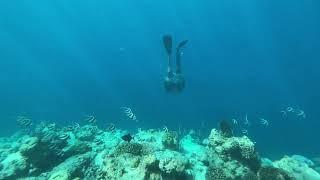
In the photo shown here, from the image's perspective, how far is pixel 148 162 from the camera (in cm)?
841

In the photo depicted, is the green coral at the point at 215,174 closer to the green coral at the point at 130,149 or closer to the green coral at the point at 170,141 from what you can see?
the green coral at the point at 130,149

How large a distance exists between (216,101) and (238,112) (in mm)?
9049

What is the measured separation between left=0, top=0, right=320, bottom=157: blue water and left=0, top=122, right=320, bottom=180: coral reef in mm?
20269

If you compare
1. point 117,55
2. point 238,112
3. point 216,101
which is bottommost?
point 238,112

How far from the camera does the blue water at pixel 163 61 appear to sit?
50.5 m

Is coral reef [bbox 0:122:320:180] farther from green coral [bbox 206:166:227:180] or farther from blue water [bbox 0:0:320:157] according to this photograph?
blue water [bbox 0:0:320:157]

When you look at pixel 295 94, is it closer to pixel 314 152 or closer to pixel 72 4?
pixel 314 152

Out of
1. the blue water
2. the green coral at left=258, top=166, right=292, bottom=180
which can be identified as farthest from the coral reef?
the blue water

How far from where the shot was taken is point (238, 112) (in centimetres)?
5031

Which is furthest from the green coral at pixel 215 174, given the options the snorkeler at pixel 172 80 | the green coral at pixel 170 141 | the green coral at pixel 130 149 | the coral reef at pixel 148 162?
the snorkeler at pixel 172 80

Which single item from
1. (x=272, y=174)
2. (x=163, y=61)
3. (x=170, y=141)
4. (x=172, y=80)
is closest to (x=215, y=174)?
(x=272, y=174)

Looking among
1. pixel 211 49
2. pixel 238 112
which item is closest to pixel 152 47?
pixel 211 49

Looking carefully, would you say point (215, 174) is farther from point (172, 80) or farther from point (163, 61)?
point (163, 61)

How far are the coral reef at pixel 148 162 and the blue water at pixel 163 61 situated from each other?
2027 centimetres
